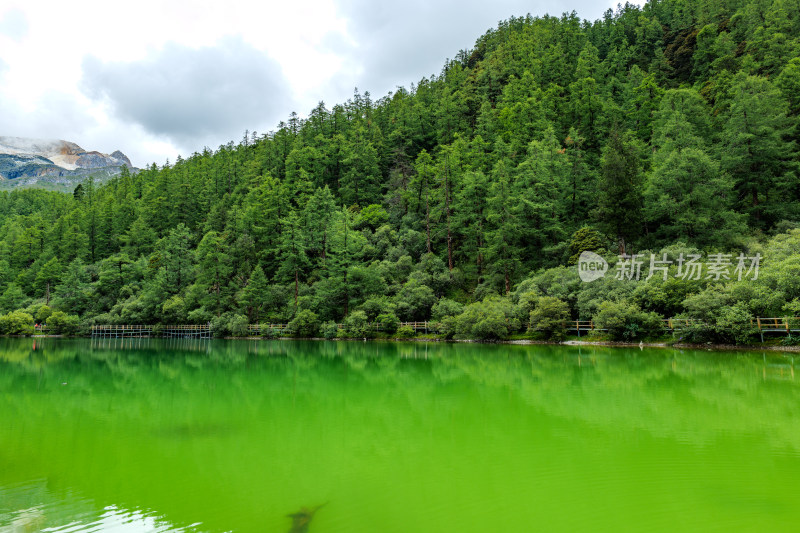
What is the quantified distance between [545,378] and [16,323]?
6266cm

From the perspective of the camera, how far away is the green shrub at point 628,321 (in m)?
25.8

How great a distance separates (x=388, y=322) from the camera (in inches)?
1485

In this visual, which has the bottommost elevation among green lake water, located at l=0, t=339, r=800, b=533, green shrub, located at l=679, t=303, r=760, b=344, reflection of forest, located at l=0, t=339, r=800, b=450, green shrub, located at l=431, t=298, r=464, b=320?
reflection of forest, located at l=0, t=339, r=800, b=450

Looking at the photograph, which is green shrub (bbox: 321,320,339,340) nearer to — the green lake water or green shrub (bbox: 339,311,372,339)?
green shrub (bbox: 339,311,372,339)

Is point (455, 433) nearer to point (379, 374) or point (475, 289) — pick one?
point (379, 374)

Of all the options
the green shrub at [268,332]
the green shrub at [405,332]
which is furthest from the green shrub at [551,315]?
the green shrub at [268,332]

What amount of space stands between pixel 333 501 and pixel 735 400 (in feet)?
36.1

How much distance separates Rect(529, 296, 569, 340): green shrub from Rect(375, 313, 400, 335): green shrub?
12501 mm

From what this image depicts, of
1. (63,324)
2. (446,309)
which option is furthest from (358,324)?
(63,324)

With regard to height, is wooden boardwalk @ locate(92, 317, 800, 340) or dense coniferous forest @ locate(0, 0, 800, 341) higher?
dense coniferous forest @ locate(0, 0, 800, 341)

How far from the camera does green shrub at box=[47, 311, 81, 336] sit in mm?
51844

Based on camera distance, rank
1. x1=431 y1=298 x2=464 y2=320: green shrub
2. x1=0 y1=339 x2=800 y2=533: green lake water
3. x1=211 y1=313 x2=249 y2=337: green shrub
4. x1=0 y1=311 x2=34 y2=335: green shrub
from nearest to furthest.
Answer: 1. x1=0 y1=339 x2=800 y2=533: green lake water
2. x1=431 y1=298 x2=464 y2=320: green shrub
3. x1=211 y1=313 x2=249 y2=337: green shrub
4. x1=0 y1=311 x2=34 y2=335: green shrub

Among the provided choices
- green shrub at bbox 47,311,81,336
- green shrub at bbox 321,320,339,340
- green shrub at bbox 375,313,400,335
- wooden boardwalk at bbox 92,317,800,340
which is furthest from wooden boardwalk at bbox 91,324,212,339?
green shrub at bbox 375,313,400,335

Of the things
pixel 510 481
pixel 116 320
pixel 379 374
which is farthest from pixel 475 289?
pixel 116 320
